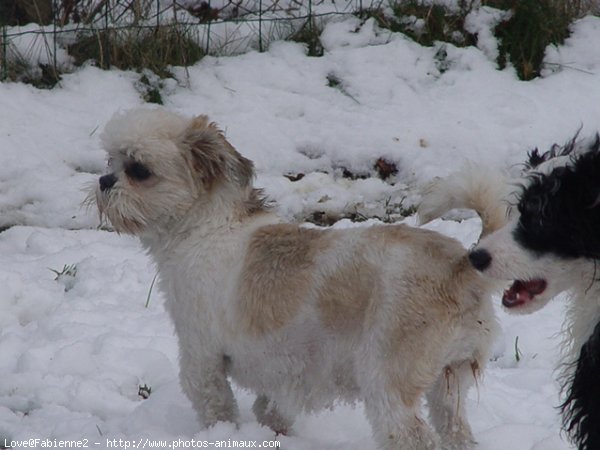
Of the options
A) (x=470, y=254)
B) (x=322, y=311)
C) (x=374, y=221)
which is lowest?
(x=374, y=221)

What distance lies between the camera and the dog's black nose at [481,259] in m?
3.76

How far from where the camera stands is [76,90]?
8086mm

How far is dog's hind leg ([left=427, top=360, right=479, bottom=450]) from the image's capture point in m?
4.25

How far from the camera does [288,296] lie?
423 centimetres

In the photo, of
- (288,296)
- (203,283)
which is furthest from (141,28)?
(288,296)

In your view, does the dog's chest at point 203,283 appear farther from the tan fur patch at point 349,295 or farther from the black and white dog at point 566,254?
the black and white dog at point 566,254

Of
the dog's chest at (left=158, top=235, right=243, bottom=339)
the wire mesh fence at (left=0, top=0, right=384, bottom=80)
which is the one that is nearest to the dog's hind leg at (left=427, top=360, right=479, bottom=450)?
the dog's chest at (left=158, top=235, right=243, bottom=339)

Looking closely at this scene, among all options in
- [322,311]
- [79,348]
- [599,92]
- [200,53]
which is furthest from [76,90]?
[322,311]

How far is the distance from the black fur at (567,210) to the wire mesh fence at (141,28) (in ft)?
16.8

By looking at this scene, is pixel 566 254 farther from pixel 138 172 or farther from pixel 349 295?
pixel 138 172

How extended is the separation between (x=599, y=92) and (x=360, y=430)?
451 centimetres

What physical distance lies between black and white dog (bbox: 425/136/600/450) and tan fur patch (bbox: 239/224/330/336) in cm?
72

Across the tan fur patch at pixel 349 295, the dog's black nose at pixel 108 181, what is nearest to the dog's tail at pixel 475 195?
the tan fur patch at pixel 349 295

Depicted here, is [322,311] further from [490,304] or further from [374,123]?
[374,123]
